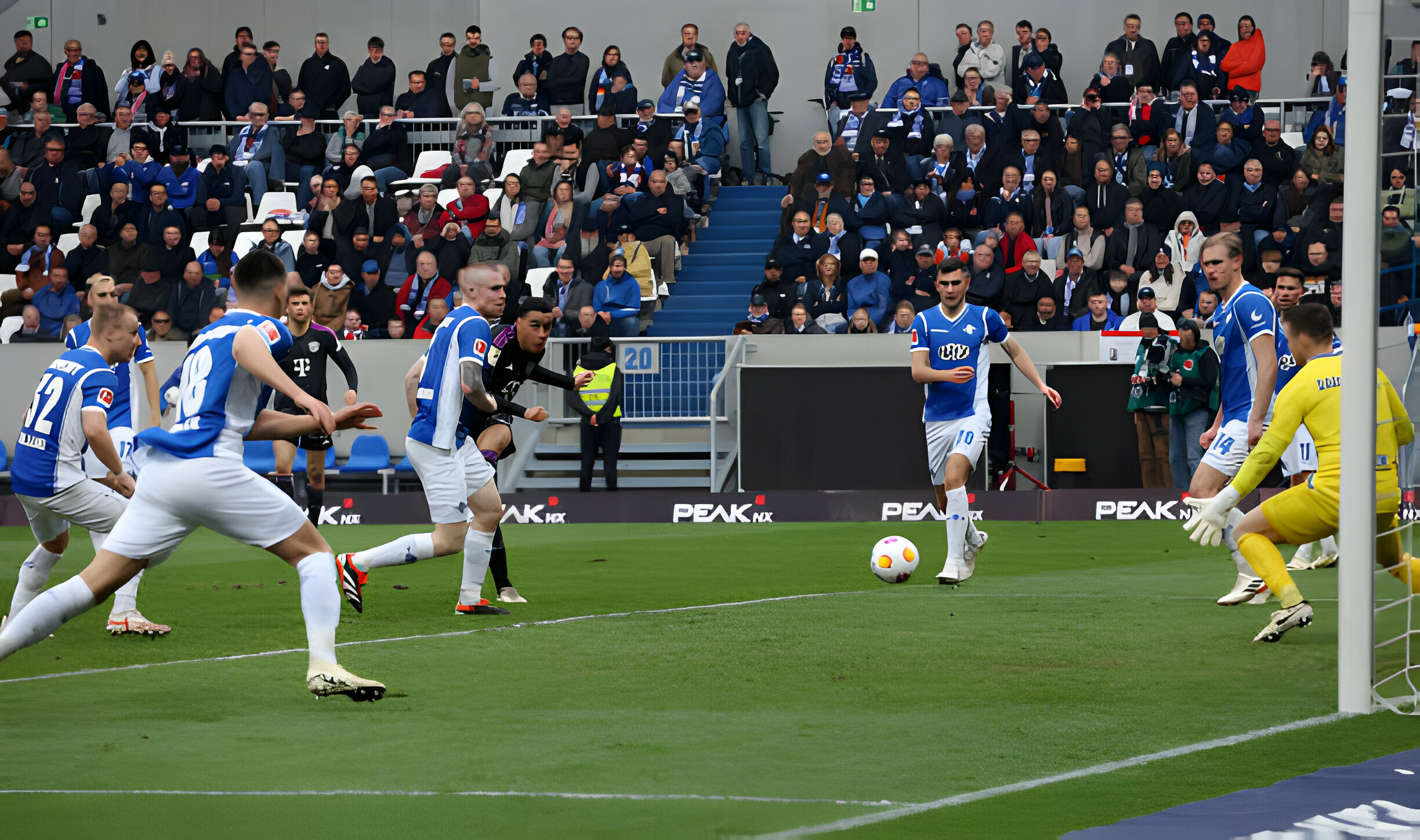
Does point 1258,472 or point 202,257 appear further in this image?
point 202,257

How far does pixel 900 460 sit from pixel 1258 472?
1192 centimetres

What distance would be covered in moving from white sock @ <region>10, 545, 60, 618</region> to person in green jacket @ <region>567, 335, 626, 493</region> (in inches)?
469

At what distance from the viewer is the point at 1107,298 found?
68.8ft

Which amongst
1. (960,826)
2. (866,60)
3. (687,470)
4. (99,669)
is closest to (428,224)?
(687,470)

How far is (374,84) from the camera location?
1119 inches

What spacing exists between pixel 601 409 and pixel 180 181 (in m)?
9.96

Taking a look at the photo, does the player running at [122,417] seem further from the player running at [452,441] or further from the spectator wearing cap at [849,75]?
the spectator wearing cap at [849,75]

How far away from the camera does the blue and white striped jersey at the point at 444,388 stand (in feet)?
32.6

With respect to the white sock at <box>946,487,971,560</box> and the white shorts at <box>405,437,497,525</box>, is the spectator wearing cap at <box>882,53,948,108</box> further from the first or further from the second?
the white shorts at <box>405,437,497,525</box>

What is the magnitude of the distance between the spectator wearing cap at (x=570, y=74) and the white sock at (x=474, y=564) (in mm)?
18473

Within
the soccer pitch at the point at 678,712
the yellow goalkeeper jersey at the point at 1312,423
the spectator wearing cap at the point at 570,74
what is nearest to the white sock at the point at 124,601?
the soccer pitch at the point at 678,712

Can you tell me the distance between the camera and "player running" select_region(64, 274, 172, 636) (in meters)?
9.59

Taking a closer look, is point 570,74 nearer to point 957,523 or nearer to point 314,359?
point 314,359

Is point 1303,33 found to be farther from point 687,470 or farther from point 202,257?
point 202,257
